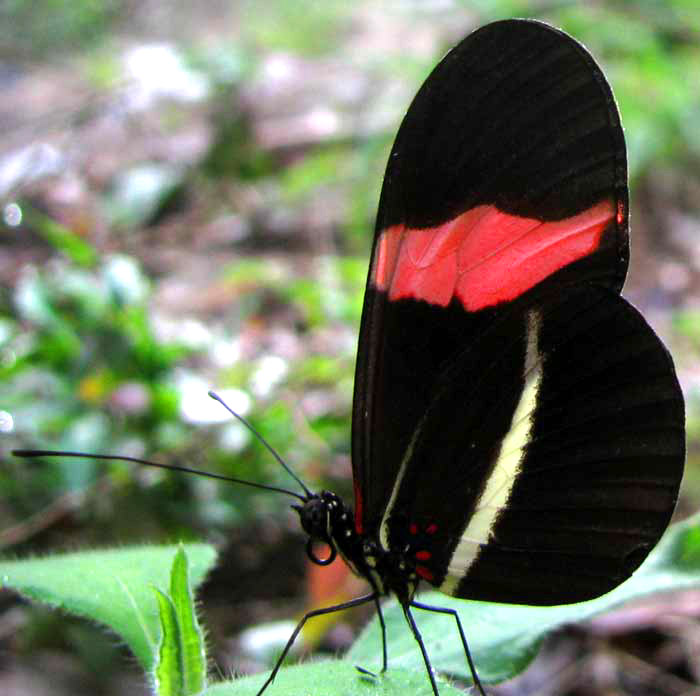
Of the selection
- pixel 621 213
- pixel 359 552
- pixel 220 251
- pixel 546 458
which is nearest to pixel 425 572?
pixel 359 552

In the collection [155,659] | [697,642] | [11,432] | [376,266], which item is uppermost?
[376,266]

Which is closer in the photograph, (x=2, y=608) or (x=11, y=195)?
(x=2, y=608)

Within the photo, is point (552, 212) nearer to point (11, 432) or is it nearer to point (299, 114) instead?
point (11, 432)

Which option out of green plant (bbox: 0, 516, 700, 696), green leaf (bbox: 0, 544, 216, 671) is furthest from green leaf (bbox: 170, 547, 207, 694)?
green leaf (bbox: 0, 544, 216, 671)

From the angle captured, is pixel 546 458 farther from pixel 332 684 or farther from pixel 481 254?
pixel 332 684

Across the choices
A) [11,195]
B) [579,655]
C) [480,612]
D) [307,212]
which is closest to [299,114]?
→ [307,212]

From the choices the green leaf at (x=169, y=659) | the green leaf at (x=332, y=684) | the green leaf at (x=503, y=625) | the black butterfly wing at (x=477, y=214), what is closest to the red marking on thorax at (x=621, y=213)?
the black butterfly wing at (x=477, y=214)

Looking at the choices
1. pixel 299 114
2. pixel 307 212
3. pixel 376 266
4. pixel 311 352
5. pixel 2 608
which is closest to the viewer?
pixel 376 266
